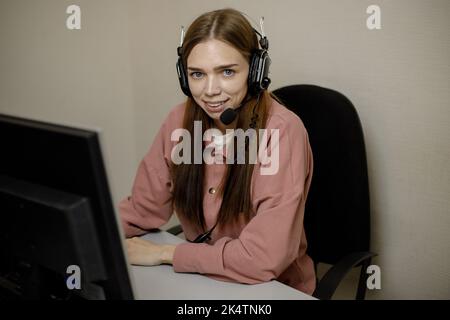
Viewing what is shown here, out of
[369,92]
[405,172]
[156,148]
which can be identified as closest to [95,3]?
[156,148]

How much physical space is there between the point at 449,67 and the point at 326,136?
37 cm

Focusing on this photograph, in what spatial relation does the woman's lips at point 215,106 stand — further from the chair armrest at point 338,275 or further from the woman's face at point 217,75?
the chair armrest at point 338,275

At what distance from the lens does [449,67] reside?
4.22 ft

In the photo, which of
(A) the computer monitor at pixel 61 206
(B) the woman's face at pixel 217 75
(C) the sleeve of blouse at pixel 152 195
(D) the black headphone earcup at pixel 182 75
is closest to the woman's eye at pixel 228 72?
(B) the woman's face at pixel 217 75

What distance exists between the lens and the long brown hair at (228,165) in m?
A: 1.19

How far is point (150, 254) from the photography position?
3.70ft

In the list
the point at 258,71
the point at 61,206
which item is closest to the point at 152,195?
the point at 258,71

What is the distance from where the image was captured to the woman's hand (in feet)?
3.66

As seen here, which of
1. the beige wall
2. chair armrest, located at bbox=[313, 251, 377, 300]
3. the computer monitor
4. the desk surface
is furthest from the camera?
the beige wall

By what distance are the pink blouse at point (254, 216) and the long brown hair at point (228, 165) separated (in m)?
0.02

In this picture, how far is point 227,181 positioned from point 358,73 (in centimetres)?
55

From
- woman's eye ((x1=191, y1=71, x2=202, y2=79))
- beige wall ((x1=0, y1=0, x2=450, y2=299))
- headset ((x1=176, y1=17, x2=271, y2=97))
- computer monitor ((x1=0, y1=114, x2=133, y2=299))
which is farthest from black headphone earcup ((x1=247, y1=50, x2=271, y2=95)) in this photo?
computer monitor ((x1=0, y1=114, x2=133, y2=299))

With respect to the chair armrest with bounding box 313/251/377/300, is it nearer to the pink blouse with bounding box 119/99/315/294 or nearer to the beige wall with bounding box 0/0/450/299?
the pink blouse with bounding box 119/99/315/294
